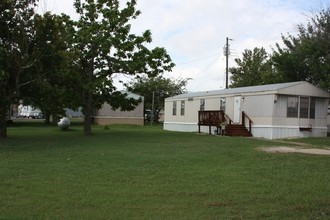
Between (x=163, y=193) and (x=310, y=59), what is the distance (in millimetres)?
22869

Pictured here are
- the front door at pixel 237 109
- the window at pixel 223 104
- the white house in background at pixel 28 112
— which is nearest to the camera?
the front door at pixel 237 109

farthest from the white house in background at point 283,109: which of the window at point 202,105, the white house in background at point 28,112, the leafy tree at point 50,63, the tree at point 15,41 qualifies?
the white house in background at point 28,112

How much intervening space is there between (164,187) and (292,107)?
17.7m

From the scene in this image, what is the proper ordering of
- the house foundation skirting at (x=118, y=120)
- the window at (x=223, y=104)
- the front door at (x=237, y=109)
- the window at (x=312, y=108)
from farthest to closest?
the house foundation skirting at (x=118, y=120)
the window at (x=223, y=104)
the front door at (x=237, y=109)
the window at (x=312, y=108)

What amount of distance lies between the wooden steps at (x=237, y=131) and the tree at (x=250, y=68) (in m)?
20.9

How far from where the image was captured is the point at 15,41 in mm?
19906

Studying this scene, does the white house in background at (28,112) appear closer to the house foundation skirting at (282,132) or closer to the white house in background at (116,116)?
the white house in background at (116,116)

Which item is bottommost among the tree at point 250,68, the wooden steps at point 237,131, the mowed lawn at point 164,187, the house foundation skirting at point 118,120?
the mowed lawn at point 164,187

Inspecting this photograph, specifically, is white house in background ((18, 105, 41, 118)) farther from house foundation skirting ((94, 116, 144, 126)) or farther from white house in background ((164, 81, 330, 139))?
white house in background ((164, 81, 330, 139))

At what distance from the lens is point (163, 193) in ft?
25.9

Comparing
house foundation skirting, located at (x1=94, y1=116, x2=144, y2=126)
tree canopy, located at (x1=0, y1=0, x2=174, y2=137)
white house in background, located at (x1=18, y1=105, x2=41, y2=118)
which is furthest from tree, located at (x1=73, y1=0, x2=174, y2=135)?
white house in background, located at (x1=18, y1=105, x2=41, y2=118)

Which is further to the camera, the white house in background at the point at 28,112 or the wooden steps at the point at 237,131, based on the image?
the white house in background at the point at 28,112

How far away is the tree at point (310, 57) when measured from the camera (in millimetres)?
25438

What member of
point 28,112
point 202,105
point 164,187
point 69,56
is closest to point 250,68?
point 202,105
